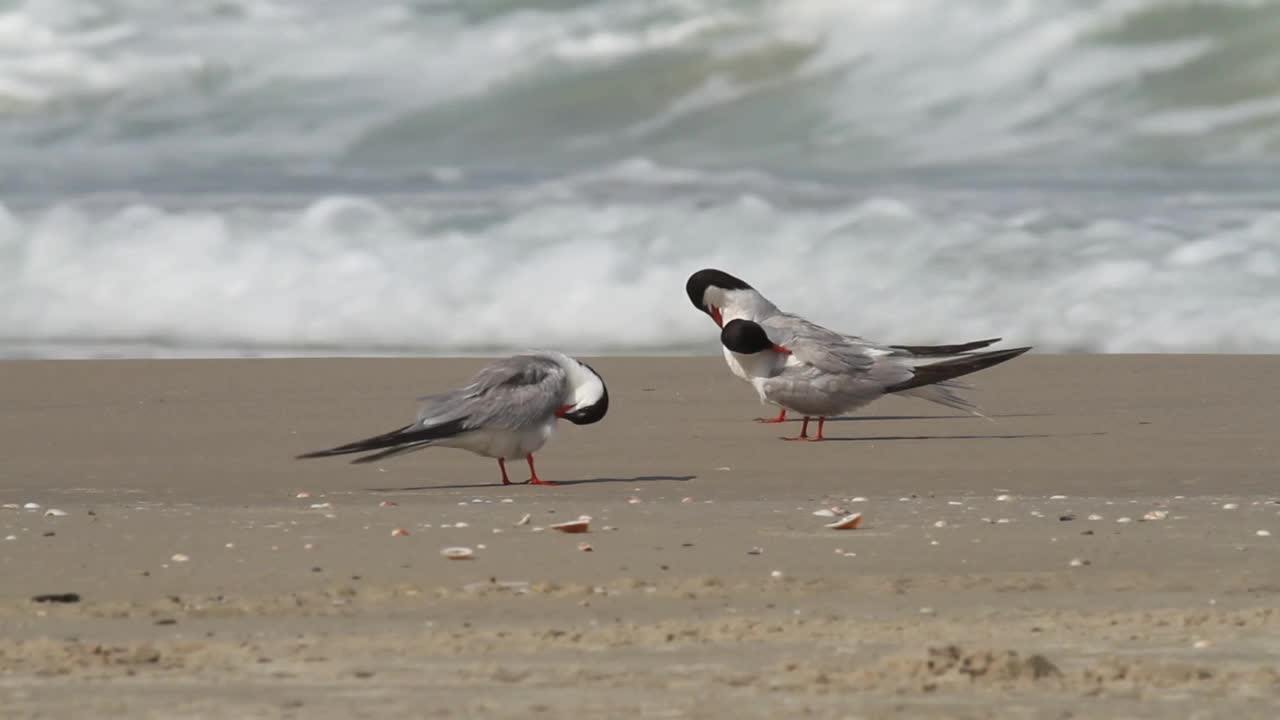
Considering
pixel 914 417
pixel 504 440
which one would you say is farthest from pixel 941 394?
pixel 504 440

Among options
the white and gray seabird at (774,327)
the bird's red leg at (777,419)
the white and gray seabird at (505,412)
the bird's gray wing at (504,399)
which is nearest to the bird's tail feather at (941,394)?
the white and gray seabird at (774,327)

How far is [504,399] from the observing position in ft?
28.7

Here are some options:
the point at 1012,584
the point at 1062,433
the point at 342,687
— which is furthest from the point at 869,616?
the point at 1062,433

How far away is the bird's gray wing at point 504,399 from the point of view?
870cm

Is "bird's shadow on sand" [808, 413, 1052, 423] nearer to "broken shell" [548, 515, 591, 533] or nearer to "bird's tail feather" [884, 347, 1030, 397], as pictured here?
"bird's tail feather" [884, 347, 1030, 397]

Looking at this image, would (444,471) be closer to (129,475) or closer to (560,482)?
(560,482)

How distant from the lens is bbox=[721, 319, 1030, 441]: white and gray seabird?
11250mm

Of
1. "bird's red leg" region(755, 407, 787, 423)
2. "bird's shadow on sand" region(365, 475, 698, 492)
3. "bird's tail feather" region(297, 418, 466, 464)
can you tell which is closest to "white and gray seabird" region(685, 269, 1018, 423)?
"bird's red leg" region(755, 407, 787, 423)

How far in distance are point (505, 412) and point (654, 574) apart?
2.89 metres

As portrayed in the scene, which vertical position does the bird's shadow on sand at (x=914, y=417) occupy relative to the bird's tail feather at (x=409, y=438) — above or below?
above

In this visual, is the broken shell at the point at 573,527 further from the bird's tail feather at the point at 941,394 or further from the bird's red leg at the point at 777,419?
the bird's tail feather at the point at 941,394

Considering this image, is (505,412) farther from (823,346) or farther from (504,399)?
(823,346)

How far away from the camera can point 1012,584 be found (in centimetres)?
581

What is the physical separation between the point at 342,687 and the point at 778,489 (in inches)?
181
